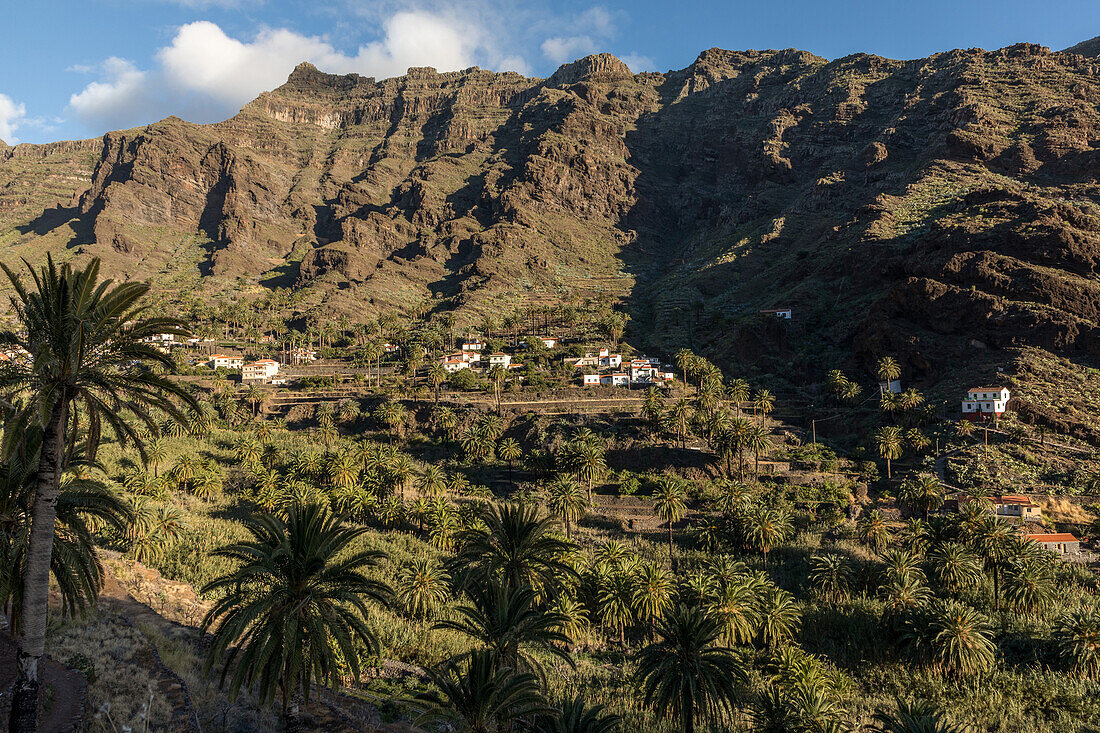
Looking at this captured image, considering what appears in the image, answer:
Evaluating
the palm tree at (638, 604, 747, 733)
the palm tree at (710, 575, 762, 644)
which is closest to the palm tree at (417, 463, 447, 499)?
the palm tree at (710, 575, 762, 644)

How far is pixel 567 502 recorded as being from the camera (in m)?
60.5

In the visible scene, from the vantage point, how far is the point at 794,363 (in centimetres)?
10762

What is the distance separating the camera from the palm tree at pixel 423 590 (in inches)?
1674

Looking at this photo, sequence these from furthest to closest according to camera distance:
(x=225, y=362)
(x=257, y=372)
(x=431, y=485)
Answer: (x=225, y=362), (x=257, y=372), (x=431, y=485)

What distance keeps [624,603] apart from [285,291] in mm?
168874

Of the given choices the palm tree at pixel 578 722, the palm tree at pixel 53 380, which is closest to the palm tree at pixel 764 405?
the palm tree at pixel 578 722

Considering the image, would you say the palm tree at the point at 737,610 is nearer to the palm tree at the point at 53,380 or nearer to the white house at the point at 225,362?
the palm tree at the point at 53,380

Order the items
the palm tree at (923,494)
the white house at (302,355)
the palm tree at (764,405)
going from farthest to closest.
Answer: the white house at (302,355) < the palm tree at (764,405) < the palm tree at (923,494)

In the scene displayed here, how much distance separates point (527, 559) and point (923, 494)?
52236 mm

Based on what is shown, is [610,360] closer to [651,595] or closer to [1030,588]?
[651,595]

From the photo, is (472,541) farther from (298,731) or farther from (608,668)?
(608,668)

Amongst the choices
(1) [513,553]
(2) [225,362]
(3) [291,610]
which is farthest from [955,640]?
(2) [225,362]

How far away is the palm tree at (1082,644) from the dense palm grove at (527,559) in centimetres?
18

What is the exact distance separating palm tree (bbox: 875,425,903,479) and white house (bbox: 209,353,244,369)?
384 ft
